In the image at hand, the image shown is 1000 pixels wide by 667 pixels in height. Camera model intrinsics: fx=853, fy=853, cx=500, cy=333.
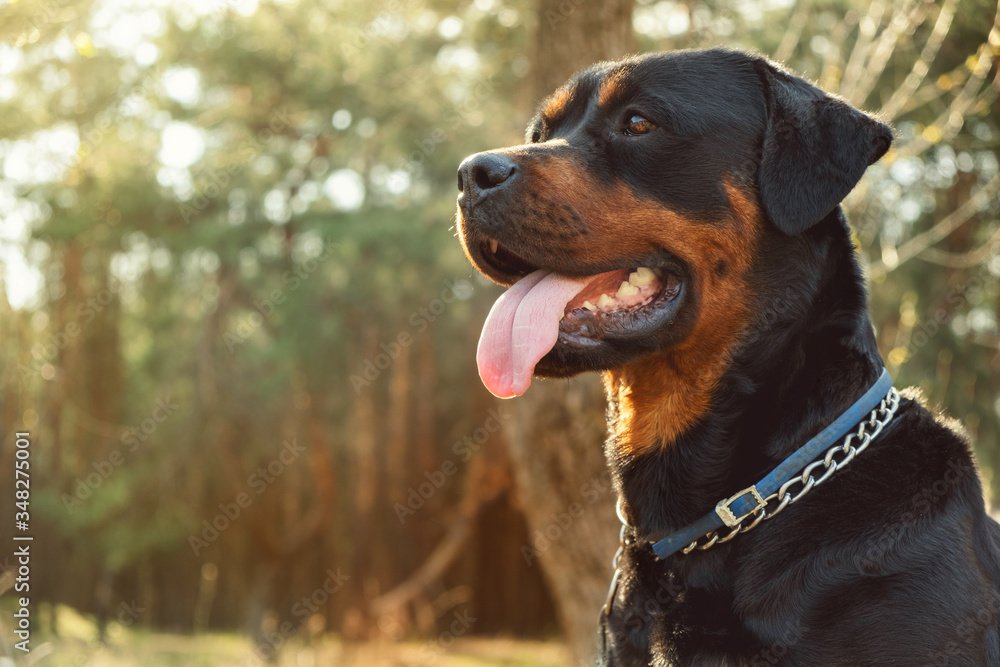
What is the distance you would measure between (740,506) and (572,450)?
3.26 metres

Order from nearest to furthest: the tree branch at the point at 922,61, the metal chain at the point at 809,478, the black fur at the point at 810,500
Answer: the black fur at the point at 810,500 → the metal chain at the point at 809,478 → the tree branch at the point at 922,61

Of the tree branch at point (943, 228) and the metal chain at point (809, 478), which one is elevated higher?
the metal chain at point (809, 478)

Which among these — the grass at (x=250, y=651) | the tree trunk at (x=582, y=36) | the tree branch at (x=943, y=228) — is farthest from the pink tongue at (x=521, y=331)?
the grass at (x=250, y=651)

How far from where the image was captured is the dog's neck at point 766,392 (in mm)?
2342

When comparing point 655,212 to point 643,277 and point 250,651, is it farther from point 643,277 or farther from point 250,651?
point 250,651

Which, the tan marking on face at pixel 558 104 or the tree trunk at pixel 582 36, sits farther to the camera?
the tree trunk at pixel 582 36

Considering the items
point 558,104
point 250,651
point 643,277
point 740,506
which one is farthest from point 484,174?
point 250,651

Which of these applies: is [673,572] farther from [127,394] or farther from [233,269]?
[127,394]

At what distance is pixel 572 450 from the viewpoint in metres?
5.49

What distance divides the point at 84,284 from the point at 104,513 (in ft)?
9.18

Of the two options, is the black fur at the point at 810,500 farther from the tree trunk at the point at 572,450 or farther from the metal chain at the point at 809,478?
the tree trunk at the point at 572,450

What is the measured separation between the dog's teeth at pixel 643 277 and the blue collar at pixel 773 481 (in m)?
0.65

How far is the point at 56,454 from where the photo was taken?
10.6 metres

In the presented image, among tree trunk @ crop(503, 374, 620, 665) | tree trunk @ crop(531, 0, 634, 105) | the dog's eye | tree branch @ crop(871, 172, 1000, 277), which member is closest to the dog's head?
the dog's eye
